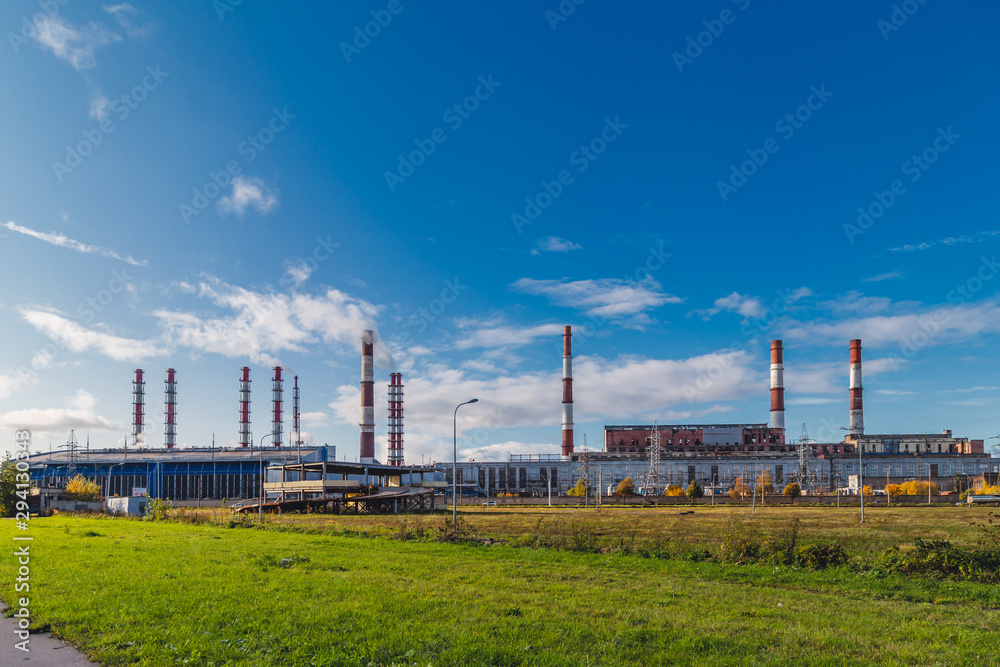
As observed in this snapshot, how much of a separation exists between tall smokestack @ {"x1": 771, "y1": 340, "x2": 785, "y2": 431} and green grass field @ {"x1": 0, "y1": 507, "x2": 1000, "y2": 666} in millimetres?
102970

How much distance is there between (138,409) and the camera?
13725cm

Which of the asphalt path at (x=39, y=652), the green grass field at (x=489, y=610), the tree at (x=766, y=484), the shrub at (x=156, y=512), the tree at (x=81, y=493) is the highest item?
the asphalt path at (x=39, y=652)

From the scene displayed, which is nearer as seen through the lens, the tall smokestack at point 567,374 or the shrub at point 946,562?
the shrub at point 946,562

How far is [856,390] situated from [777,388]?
1340 centimetres

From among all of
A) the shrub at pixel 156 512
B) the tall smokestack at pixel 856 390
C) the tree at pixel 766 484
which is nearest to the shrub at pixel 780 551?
the shrub at pixel 156 512

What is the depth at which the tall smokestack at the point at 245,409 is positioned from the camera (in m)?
134

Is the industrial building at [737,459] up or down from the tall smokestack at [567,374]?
down

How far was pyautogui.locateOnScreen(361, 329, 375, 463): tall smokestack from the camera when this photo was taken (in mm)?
110875

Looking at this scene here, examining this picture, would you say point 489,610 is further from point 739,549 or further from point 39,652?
point 739,549

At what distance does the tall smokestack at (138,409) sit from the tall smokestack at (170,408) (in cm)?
589

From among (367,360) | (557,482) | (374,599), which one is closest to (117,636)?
(374,599)

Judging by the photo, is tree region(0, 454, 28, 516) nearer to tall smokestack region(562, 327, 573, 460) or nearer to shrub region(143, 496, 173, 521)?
shrub region(143, 496, 173, 521)

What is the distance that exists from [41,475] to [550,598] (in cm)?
12288

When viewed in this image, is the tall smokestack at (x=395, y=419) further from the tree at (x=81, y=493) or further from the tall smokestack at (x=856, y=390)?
the tall smokestack at (x=856, y=390)
